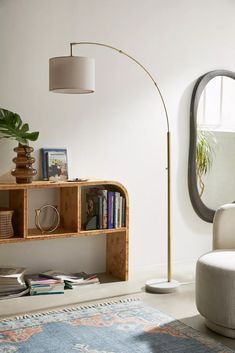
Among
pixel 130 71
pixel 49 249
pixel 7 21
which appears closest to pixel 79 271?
pixel 49 249

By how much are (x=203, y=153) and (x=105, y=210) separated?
119 centimetres

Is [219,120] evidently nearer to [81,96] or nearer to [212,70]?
[212,70]

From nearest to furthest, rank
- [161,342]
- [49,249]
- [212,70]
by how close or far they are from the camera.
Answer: [161,342], [49,249], [212,70]

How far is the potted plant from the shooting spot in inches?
146

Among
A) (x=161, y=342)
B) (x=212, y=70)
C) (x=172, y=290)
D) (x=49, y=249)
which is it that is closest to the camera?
(x=161, y=342)

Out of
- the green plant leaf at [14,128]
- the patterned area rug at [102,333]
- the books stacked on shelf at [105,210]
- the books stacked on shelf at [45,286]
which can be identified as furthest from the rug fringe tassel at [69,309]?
the green plant leaf at [14,128]

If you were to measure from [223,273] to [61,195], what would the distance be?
5.24ft

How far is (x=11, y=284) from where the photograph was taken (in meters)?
3.73

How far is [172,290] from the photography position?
3.88 metres

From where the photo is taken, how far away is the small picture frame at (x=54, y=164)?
4.02m

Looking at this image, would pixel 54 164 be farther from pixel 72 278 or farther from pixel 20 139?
→ pixel 72 278

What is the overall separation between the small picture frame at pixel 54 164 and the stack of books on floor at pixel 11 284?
0.72 metres

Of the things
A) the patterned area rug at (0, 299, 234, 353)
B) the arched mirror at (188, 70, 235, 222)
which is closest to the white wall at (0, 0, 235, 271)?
the arched mirror at (188, 70, 235, 222)

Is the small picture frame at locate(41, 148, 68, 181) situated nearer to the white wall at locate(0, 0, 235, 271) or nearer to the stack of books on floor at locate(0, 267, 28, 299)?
the white wall at locate(0, 0, 235, 271)
